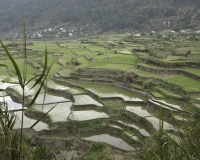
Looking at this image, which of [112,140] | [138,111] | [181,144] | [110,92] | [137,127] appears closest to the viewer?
[181,144]

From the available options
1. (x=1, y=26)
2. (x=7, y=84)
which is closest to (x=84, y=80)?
(x=7, y=84)

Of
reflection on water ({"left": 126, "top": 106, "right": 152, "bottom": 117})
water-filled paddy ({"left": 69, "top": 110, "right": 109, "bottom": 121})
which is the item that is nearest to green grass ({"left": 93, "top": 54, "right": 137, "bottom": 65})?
reflection on water ({"left": 126, "top": 106, "right": 152, "bottom": 117})

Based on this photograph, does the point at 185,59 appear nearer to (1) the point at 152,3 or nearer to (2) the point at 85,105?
(2) the point at 85,105

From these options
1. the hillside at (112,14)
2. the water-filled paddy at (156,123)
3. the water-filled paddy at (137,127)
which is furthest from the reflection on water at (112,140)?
the hillside at (112,14)

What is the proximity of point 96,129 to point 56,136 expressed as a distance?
2.23 m

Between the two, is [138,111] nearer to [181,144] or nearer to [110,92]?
[110,92]

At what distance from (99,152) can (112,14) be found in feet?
265

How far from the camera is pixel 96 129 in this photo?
1257 centimetres

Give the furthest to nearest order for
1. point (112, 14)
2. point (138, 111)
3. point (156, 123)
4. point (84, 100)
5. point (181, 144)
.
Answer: point (112, 14), point (84, 100), point (138, 111), point (156, 123), point (181, 144)

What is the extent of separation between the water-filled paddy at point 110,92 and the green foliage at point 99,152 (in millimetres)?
6783

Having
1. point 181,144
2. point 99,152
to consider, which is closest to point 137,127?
point 99,152

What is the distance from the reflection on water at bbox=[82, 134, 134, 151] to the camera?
1120 cm

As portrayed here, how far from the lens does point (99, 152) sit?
9672mm

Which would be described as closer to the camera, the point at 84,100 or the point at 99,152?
the point at 99,152
